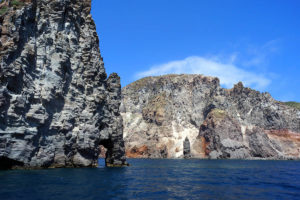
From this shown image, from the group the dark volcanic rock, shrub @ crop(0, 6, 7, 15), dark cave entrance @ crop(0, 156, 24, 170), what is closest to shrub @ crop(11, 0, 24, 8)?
shrub @ crop(0, 6, 7, 15)

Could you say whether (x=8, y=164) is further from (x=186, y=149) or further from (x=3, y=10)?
(x=186, y=149)

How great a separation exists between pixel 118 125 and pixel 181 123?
113 m

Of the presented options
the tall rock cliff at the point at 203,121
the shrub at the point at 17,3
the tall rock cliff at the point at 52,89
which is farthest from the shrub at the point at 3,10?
the tall rock cliff at the point at 203,121

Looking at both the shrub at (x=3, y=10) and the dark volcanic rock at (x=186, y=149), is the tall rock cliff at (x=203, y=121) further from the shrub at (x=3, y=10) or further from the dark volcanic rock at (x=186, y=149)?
the shrub at (x=3, y=10)

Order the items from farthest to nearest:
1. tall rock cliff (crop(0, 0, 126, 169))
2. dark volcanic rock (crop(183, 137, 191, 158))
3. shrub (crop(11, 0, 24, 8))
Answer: dark volcanic rock (crop(183, 137, 191, 158)) < shrub (crop(11, 0, 24, 8)) < tall rock cliff (crop(0, 0, 126, 169))

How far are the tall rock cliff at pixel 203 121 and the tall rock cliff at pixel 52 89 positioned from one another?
→ 304 feet

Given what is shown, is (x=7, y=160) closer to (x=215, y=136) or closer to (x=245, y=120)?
(x=215, y=136)

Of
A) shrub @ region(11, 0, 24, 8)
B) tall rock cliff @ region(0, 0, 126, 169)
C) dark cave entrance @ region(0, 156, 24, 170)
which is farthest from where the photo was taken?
shrub @ region(11, 0, 24, 8)

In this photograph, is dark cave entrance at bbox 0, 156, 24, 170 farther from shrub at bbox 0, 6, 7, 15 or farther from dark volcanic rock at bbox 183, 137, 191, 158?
dark volcanic rock at bbox 183, 137, 191, 158

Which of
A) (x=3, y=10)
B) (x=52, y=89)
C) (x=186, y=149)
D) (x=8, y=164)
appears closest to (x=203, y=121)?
(x=186, y=149)

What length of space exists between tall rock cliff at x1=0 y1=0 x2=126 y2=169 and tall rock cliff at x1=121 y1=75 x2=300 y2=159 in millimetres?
92509

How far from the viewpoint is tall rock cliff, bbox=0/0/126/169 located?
34.3m

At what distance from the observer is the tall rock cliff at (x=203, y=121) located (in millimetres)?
140500

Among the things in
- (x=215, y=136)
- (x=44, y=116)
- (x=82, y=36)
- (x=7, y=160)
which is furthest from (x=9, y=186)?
(x=215, y=136)
